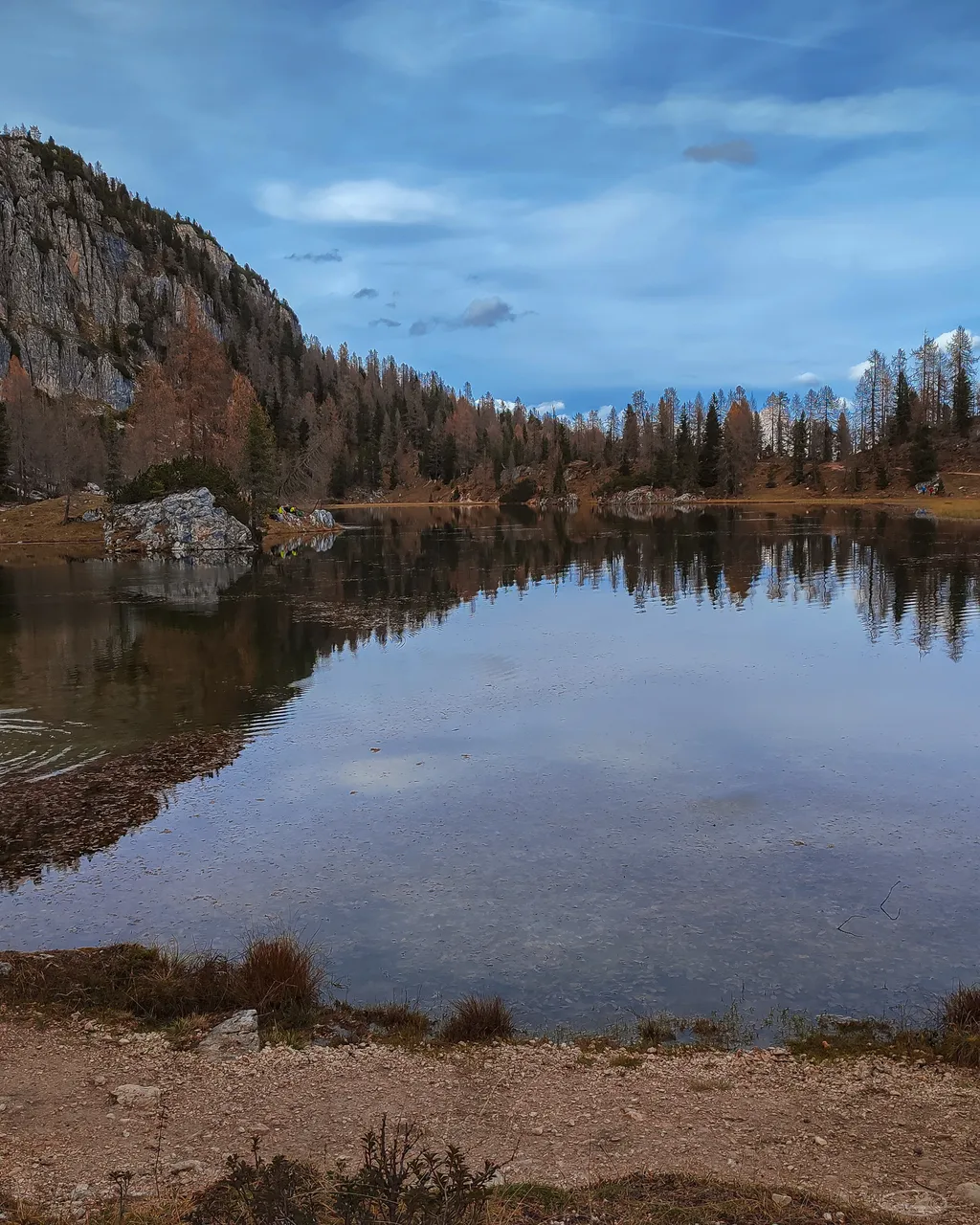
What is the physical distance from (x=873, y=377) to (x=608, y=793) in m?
192

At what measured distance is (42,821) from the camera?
1706 cm

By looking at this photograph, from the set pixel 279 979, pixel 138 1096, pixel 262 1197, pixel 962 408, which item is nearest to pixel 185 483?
pixel 279 979

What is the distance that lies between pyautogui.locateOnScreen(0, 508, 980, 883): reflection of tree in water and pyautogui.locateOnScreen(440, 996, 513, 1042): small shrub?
8.72m

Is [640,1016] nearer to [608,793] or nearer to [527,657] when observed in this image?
[608,793]

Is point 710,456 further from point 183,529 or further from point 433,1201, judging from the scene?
point 433,1201

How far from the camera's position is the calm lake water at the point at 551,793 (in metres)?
11.9

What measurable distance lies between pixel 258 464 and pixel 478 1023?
8779 cm

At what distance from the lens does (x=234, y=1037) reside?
32.1 ft

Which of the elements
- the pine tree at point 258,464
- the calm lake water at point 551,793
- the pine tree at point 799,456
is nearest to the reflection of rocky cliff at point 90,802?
the calm lake water at point 551,793

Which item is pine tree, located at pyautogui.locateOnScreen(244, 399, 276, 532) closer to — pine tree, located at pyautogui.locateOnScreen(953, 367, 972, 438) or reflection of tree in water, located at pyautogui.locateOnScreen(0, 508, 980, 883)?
reflection of tree in water, located at pyautogui.locateOnScreen(0, 508, 980, 883)

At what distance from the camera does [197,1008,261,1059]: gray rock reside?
951cm

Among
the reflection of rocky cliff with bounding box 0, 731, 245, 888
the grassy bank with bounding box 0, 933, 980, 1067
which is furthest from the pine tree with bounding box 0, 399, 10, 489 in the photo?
the grassy bank with bounding box 0, 933, 980, 1067

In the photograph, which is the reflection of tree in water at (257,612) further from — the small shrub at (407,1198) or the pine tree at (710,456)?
the pine tree at (710,456)

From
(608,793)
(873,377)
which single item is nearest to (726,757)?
(608,793)
